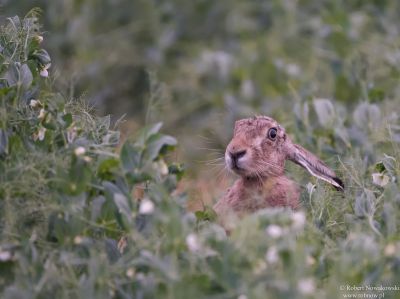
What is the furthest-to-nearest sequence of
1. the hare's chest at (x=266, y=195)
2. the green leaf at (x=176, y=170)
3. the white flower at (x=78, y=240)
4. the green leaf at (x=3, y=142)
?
the hare's chest at (x=266, y=195), the green leaf at (x=176, y=170), the green leaf at (x=3, y=142), the white flower at (x=78, y=240)

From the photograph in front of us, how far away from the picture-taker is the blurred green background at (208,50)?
8461mm

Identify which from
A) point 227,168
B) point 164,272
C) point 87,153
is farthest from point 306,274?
point 227,168

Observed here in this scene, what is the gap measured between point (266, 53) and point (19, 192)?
552 cm

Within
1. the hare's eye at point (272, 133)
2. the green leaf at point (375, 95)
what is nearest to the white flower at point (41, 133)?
the hare's eye at point (272, 133)

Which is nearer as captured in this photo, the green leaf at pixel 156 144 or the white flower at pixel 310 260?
the white flower at pixel 310 260

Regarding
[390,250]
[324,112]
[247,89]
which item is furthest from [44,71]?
[247,89]

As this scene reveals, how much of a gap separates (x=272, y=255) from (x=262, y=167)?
84.6 inches

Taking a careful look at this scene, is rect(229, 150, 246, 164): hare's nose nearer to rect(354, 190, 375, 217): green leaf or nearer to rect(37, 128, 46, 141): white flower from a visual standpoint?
rect(354, 190, 375, 217): green leaf

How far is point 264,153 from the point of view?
5746mm

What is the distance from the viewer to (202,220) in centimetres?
494

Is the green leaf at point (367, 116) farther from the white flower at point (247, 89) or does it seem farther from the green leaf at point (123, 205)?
the white flower at point (247, 89)

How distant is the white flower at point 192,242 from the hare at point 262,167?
4.95 feet

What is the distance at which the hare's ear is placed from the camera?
538cm

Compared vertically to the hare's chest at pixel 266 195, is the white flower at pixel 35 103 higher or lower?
higher
